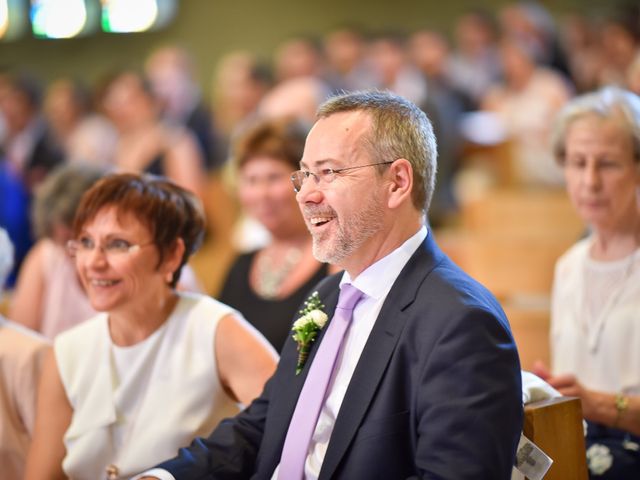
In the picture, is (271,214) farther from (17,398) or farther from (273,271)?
(17,398)

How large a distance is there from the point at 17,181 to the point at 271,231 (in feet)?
10.3

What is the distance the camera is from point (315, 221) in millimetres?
2279

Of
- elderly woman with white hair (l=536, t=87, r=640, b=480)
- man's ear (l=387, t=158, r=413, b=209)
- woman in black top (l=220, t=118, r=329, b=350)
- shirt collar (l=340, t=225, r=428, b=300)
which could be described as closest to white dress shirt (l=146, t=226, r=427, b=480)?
shirt collar (l=340, t=225, r=428, b=300)

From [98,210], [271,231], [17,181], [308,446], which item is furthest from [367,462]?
[17,181]

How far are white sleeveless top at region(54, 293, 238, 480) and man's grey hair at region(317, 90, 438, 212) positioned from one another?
34.3 inches

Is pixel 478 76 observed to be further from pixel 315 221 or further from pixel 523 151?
pixel 315 221

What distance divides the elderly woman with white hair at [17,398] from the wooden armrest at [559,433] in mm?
1639

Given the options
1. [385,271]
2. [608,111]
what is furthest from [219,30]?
[385,271]

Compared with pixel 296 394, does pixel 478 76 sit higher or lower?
higher

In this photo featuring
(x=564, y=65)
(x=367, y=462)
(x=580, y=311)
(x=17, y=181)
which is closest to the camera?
(x=367, y=462)

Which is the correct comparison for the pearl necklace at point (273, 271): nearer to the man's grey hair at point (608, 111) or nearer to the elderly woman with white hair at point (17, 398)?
the elderly woman with white hair at point (17, 398)

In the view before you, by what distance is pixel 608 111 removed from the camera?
3.14m

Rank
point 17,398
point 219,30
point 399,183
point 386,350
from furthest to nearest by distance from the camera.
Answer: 1. point 219,30
2. point 17,398
3. point 399,183
4. point 386,350

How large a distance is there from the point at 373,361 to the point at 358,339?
0.47 ft
